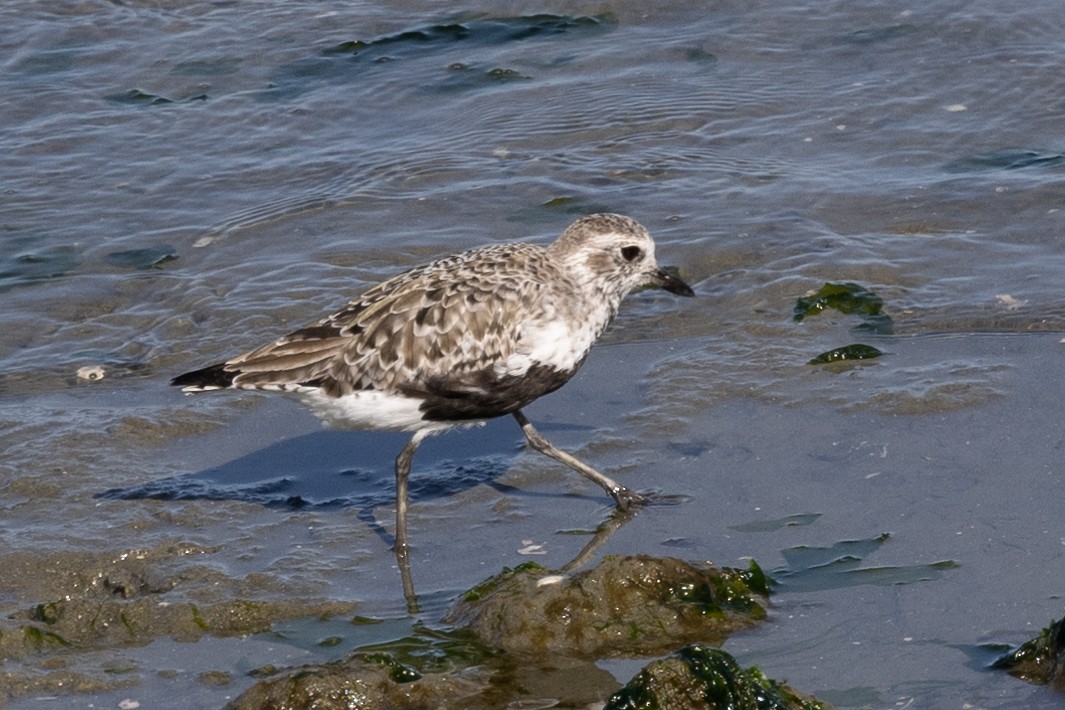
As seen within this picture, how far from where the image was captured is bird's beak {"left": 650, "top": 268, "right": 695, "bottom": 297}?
8438 millimetres

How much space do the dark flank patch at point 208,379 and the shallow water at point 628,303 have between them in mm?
601

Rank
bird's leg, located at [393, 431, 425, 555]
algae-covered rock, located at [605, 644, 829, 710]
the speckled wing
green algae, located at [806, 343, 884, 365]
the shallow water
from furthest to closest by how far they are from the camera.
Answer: green algae, located at [806, 343, 884, 365], the speckled wing, bird's leg, located at [393, 431, 425, 555], the shallow water, algae-covered rock, located at [605, 644, 829, 710]

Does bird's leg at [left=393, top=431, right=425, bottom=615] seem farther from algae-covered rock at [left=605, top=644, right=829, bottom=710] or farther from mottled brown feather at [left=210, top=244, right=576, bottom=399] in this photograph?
algae-covered rock at [left=605, top=644, right=829, bottom=710]

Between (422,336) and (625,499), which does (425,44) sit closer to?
(422,336)

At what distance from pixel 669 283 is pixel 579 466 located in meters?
1.18

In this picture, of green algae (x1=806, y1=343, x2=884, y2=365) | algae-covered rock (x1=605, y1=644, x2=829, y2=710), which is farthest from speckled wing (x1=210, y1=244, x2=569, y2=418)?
algae-covered rock (x1=605, y1=644, x2=829, y2=710)

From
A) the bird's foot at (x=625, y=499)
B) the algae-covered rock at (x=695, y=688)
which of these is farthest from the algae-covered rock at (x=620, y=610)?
the bird's foot at (x=625, y=499)

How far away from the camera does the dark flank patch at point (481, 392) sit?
25.5 ft

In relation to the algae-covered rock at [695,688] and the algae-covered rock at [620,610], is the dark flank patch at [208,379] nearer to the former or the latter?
the algae-covered rock at [620,610]

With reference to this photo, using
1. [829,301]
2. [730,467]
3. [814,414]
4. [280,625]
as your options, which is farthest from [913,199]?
[280,625]

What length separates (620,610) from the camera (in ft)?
21.0

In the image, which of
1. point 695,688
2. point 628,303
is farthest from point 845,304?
point 695,688

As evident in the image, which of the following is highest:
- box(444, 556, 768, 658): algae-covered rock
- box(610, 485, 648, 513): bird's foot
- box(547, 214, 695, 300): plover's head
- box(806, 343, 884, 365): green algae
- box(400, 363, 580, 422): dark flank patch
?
box(547, 214, 695, 300): plover's head

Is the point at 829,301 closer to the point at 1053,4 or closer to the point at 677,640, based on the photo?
the point at 677,640
